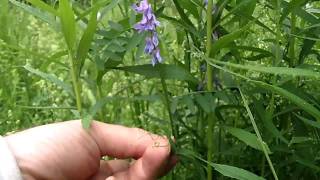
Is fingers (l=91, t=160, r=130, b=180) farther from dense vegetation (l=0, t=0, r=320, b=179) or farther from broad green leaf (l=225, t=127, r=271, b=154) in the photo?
broad green leaf (l=225, t=127, r=271, b=154)

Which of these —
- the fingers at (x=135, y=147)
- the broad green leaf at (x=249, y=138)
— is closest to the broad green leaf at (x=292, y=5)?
the broad green leaf at (x=249, y=138)

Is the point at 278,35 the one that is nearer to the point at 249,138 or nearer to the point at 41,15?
the point at 249,138

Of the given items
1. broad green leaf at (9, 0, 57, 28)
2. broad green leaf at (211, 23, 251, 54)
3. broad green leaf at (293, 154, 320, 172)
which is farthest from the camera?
broad green leaf at (293, 154, 320, 172)

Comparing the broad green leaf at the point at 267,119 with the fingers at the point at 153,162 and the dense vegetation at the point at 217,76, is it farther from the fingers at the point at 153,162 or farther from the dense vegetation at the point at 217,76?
the fingers at the point at 153,162


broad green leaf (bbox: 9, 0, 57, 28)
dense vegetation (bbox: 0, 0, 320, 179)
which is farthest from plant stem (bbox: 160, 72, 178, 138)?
broad green leaf (bbox: 9, 0, 57, 28)

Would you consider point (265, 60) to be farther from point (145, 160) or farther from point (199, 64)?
point (145, 160)

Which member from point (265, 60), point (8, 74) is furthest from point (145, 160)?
point (8, 74)
